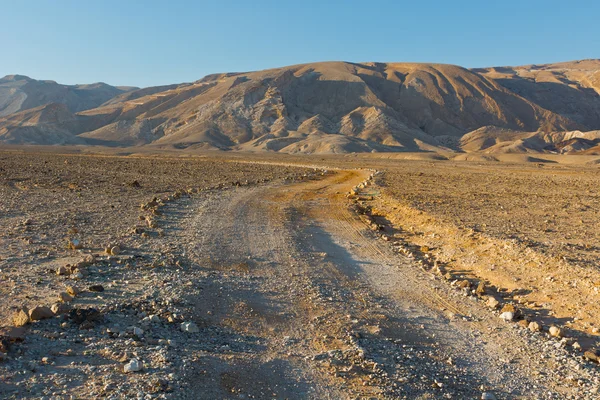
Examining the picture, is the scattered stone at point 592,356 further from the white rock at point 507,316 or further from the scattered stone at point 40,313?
the scattered stone at point 40,313

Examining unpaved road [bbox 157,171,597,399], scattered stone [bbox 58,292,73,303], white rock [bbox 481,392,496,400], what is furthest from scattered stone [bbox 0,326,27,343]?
white rock [bbox 481,392,496,400]

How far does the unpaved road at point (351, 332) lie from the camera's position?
570 centimetres

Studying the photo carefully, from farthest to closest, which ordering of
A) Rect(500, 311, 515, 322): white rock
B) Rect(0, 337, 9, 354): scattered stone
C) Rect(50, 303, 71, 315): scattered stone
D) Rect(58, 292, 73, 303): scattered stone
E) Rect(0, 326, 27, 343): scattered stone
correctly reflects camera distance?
Rect(500, 311, 515, 322): white rock, Rect(58, 292, 73, 303): scattered stone, Rect(50, 303, 71, 315): scattered stone, Rect(0, 326, 27, 343): scattered stone, Rect(0, 337, 9, 354): scattered stone

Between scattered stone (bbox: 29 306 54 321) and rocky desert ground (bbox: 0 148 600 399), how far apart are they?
19mm

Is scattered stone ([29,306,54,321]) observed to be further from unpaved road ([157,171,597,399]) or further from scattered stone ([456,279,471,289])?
scattered stone ([456,279,471,289])

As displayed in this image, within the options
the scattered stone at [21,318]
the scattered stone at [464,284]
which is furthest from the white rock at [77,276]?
the scattered stone at [464,284]

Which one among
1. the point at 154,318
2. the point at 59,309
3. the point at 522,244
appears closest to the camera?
the point at 59,309

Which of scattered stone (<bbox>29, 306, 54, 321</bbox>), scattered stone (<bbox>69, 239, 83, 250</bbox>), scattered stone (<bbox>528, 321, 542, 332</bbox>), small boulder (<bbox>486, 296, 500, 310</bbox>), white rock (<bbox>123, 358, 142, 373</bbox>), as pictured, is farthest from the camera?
scattered stone (<bbox>69, 239, 83, 250</bbox>)

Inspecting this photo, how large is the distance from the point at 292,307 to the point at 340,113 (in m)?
147

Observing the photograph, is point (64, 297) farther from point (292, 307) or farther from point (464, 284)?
point (464, 284)

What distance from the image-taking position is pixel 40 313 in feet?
21.4

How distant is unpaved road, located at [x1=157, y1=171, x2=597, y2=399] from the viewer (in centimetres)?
570

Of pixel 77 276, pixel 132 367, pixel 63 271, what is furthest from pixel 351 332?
pixel 63 271

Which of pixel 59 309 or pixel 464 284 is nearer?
pixel 59 309
